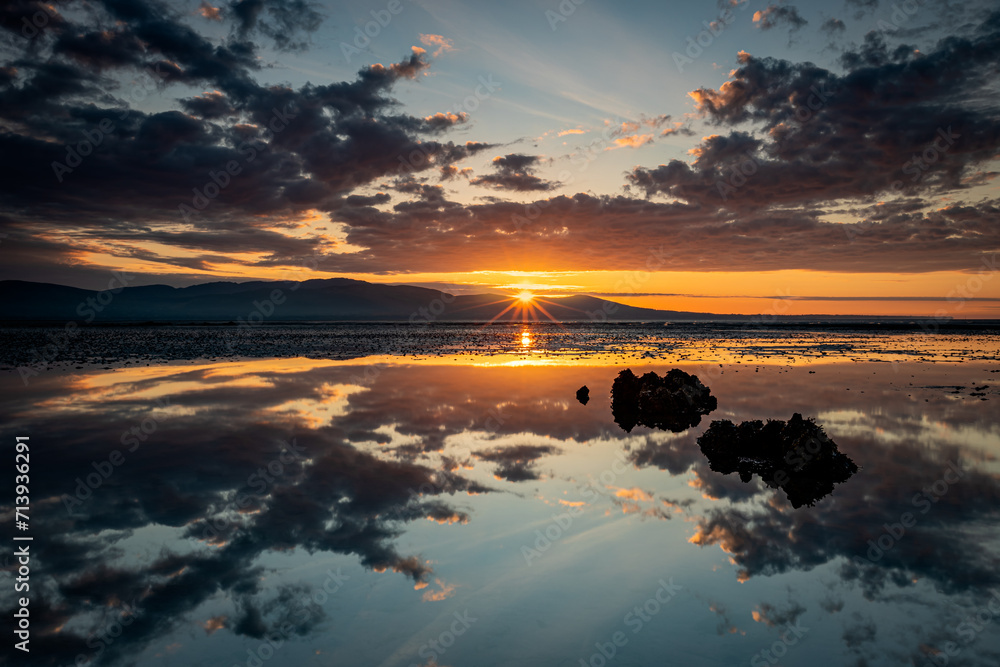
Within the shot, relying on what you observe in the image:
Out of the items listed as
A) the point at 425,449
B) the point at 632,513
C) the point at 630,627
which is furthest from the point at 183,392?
the point at 630,627

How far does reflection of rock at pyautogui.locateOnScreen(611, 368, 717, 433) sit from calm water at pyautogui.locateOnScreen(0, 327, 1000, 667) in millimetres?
1080

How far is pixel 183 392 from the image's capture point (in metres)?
21.8

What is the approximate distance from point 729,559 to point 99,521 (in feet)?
33.5

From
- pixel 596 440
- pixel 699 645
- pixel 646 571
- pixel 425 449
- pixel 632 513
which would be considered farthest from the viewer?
pixel 596 440

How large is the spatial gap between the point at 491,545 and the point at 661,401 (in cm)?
1177

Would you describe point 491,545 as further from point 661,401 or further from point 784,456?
point 661,401

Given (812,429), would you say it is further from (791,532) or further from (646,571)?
(646,571)

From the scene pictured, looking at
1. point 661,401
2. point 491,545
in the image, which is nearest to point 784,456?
point 661,401

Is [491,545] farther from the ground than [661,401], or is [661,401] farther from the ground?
[661,401]

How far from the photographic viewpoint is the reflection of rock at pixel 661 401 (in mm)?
16906

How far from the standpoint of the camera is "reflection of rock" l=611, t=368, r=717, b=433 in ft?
55.5

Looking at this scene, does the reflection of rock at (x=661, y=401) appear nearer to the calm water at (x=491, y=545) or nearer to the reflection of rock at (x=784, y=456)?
the calm water at (x=491, y=545)

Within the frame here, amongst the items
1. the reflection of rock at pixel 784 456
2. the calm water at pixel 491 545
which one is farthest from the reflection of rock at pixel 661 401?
the reflection of rock at pixel 784 456

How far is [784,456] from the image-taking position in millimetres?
11766
